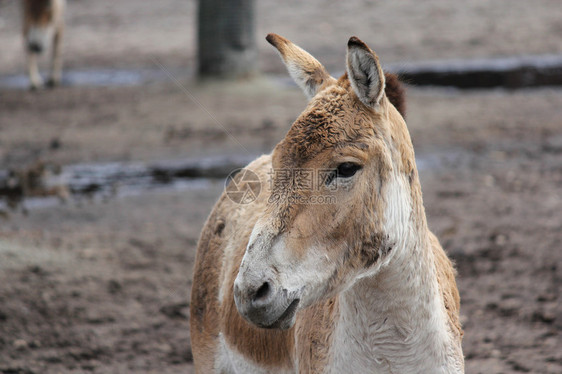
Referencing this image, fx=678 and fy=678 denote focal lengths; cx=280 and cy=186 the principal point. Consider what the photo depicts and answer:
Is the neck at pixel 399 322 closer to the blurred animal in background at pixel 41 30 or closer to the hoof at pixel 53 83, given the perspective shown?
the blurred animal in background at pixel 41 30

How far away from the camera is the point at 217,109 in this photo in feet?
38.6

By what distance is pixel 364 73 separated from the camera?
2590 millimetres

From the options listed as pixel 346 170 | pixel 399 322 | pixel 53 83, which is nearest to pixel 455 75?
pixel 53 83

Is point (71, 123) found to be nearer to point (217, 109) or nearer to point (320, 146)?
point (217, 109)

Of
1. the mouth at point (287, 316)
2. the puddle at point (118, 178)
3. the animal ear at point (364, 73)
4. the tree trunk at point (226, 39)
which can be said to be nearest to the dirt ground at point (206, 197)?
the puddle at point (118, 178)

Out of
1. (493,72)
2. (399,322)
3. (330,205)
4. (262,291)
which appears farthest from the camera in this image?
(493,72)

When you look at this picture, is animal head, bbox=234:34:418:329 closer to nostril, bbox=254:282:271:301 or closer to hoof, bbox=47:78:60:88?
nostril, bbox=254:282:271:301

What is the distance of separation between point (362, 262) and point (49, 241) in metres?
5.09

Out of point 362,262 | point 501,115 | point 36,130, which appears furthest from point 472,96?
point 362,262

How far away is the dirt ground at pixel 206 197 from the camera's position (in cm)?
527

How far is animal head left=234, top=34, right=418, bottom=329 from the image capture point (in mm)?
2398

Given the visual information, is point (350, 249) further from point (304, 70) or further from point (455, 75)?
point (455, 75)

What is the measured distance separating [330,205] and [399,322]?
64cm

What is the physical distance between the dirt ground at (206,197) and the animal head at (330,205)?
252cm
